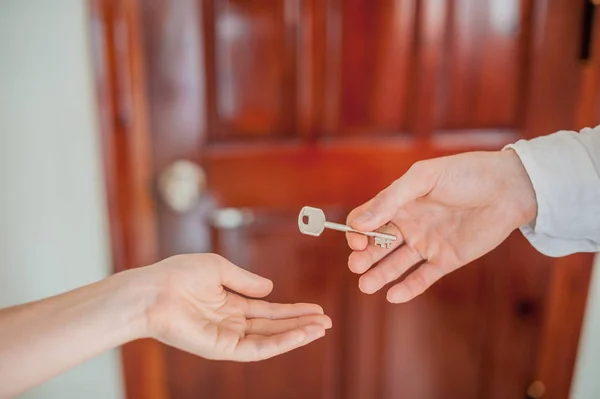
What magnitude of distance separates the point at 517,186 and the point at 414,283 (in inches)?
5.9

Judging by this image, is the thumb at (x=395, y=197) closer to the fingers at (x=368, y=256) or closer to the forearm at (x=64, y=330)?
the fingers at (x=368, y=256)

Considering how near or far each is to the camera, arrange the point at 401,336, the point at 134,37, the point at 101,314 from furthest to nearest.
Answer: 1. the point at 401,336
2. the point at 134,37
3. the point at 101,314

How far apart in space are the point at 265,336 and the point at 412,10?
52 centimetres

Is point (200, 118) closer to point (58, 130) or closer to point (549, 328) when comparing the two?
point (58, 130)

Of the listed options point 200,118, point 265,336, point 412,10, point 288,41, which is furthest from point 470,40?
point 265,336

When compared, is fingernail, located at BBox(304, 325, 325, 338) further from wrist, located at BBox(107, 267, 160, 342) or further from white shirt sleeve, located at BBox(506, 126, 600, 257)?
white shirt sleeve, located at BBox(506, 126, 600, 257)

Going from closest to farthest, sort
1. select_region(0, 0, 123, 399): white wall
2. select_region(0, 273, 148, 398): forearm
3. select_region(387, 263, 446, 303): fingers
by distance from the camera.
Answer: select_region(0, 273, 148, 398): forearm → select_region(387, 263, 446, 303): fingers → select_region(0, 0, 123, 399): white wall

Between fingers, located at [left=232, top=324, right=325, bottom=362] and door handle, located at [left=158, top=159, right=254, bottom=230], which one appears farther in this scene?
door handle, located at [left=158, top=159, right=254, bottom=230]

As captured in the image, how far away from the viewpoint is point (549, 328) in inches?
39.4

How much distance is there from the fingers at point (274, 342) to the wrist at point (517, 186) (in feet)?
0.79

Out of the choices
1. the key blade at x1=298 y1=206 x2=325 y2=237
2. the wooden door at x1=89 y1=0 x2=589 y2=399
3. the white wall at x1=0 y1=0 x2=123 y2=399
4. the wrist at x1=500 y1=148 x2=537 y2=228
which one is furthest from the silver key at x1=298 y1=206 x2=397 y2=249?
the white wall at x1=0 y1=0 x2=123 y2=399

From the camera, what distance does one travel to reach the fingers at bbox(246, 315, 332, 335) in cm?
59

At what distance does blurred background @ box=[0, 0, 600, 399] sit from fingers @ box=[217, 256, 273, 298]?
248mm

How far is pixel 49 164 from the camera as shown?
33.8 inches
